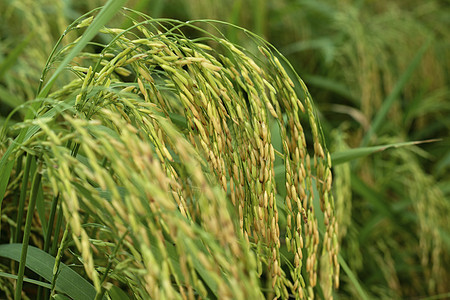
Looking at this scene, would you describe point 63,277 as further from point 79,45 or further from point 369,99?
point 369,99

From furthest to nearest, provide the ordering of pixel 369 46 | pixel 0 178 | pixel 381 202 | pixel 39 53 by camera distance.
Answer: pixel 369 46
pixel 381 202
pixel 39 53
pixel 0 178

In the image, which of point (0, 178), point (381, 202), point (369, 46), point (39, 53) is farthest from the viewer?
point (369, 46)

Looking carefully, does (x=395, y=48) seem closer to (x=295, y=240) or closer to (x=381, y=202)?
(x=381, y=202)

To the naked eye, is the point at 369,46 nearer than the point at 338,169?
No

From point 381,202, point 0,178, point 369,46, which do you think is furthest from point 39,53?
point 369,46

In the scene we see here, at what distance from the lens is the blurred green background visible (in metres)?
1.65

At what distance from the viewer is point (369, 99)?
215 cm

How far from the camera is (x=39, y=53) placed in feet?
5.13

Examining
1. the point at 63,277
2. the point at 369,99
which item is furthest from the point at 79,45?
the point at 369,99

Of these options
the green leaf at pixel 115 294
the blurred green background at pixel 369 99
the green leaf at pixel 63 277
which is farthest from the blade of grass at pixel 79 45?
the blurred green background at pixel 369 99

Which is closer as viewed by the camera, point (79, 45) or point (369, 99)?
point (79, 45)

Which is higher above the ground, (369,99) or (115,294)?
(369,99)

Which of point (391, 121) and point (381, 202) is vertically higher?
point (391, 121)

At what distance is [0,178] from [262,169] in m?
0.42
